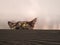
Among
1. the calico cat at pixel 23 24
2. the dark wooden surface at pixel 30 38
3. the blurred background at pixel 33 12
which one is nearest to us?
the dark wooden surface at pixel 30 38

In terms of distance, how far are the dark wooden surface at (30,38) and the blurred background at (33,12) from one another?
31 centimetres

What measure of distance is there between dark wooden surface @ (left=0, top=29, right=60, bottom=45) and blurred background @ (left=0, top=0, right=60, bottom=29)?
12.3 inches

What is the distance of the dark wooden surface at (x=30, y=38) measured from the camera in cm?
106

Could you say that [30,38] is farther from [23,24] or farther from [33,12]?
[33,12]

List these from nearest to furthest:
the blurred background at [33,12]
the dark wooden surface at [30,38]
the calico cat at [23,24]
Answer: the dark wooden surface at [30,38]
the calico cat at [23,24]
the blurred background at [33,12]

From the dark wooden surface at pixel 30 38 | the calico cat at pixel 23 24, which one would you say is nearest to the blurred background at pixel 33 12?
the calico cat at pixel 23 24

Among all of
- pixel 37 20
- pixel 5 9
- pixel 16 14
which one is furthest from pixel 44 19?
pixel 5 9

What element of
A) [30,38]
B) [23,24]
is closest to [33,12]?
[23,24]

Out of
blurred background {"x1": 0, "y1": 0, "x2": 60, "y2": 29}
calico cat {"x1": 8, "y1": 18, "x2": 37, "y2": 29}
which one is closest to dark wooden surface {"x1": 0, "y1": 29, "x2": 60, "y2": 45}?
calico cat {"x1": 8, "y1": 18, "x2": 37, "y2": 29}

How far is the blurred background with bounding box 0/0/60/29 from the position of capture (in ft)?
5.04

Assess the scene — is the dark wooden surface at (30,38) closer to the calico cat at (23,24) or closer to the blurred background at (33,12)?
the calico cat at (23,24)

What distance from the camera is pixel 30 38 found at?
3.72 feet

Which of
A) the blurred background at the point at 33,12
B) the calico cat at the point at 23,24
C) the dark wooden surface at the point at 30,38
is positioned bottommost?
the dark wooden surface at the point at 30,38

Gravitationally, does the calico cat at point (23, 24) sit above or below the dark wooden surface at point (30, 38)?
above
